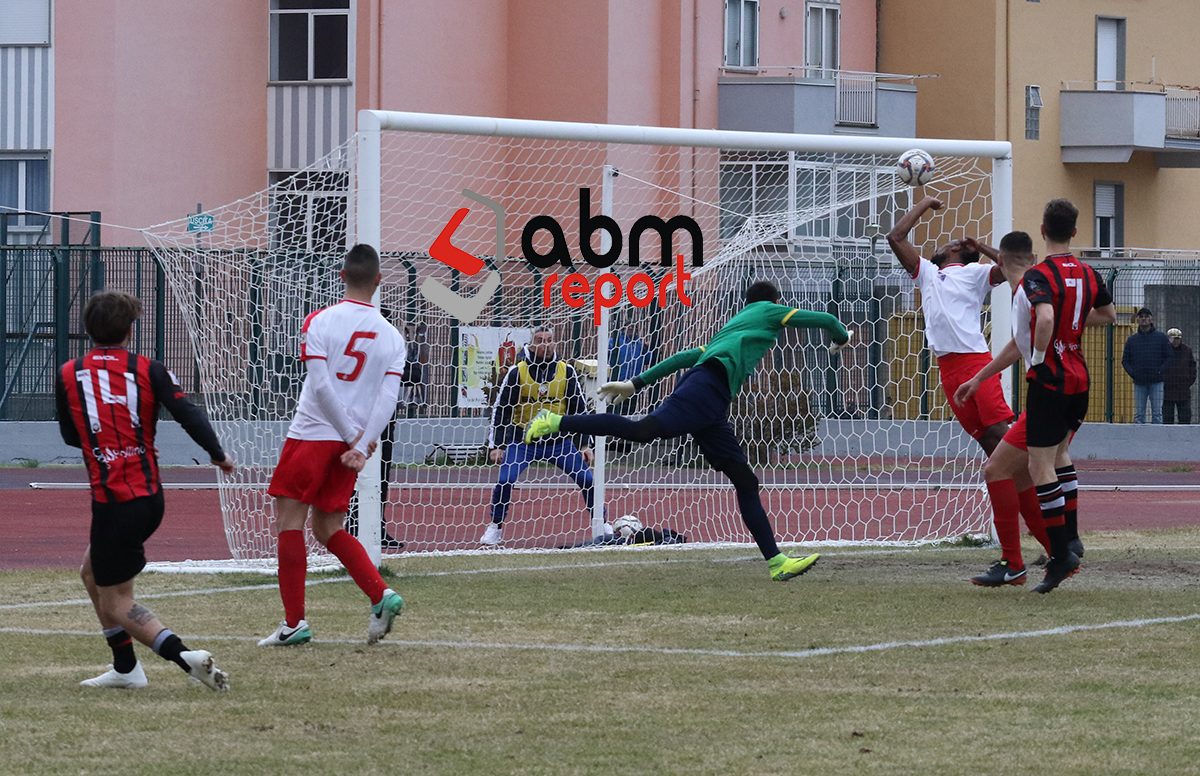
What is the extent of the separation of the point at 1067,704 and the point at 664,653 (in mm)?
1936

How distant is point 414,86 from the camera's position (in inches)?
1170

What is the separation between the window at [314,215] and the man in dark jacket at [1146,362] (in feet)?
54.0

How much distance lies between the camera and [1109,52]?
37.7 m

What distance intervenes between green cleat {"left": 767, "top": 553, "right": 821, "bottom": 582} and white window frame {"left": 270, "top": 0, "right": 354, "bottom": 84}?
70.3 ft

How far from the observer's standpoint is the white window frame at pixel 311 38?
98.3 feet

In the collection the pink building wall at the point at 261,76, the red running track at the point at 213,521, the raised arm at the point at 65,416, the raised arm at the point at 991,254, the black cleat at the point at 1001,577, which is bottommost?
the red running track at the point at 213,521

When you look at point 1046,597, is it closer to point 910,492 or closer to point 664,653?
point 664,653

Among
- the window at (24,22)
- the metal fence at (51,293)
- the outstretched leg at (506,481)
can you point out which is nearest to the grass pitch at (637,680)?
the outstretched leg at (506,481)

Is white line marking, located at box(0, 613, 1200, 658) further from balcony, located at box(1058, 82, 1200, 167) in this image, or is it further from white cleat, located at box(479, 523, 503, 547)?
balcony, located at box(1058, 82, 1200, 167)

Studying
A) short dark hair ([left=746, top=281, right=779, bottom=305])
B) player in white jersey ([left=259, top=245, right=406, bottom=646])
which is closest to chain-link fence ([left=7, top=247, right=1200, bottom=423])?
short dark hair ([left=746, top=281, right=779, bottom=305])

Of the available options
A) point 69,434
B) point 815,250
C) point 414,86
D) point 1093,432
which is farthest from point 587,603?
point 414,86

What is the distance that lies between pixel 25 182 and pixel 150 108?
264 centimetres

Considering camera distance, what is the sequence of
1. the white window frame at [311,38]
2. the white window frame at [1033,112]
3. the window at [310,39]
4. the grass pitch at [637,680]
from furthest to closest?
the white window frame at [1033,112] < the window at [310,39] < the white window frame at [311,38] < the grass pitch at [637,680]

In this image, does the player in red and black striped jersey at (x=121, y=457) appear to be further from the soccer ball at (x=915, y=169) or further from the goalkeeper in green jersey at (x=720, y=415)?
the soccer ball at (x=915, y=169)
